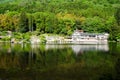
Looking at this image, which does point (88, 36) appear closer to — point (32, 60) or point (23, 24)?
point (23, 24)

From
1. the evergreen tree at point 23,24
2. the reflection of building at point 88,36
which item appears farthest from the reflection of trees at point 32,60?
the evergreen tree at point 23,24

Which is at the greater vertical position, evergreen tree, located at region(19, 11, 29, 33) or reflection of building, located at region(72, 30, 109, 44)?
evergreen tree, located at region(19, 11, 29, 33)

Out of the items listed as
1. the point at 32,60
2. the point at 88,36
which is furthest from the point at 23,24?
the point at 32,60

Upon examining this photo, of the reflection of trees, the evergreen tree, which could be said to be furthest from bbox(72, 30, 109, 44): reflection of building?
the reflection of trees

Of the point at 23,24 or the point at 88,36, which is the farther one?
the point at 88,36

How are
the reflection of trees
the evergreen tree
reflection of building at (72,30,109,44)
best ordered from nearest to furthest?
the reflection of trees, reflection of building at (72,30,109,44), the evergreen tree

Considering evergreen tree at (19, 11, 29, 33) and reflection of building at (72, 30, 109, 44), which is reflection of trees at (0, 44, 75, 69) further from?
evergreen tree at (19, 11, 29, 33)

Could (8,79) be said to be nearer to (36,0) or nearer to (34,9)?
(34,9)

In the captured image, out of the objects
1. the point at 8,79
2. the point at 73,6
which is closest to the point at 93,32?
the point at 73,6

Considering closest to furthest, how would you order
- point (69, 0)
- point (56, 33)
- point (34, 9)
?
point (56, 33) < point (34, 9) < point (69, 0)

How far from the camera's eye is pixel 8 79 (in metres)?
15.4

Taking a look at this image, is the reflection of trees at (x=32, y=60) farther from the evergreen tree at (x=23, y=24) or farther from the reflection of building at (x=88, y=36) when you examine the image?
the evergreen tree at (x=23, y=24)

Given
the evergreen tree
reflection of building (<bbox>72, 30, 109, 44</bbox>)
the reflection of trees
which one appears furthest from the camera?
the evergreen tree

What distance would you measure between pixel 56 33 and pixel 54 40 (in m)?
7.95
